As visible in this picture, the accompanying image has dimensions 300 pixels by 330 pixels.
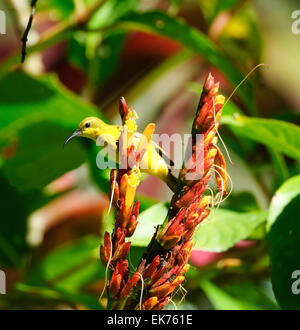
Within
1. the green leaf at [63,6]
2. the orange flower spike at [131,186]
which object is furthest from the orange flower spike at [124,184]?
the green leaf at [63,6]

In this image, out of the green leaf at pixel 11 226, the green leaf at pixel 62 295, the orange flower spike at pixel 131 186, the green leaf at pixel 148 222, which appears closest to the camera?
the orange flower spike at pixel 131 186

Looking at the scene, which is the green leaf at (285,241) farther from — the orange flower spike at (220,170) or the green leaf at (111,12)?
the green leaf at (111,12)

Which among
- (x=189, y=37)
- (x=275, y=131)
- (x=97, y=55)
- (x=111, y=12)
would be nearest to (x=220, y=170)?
(x=275, y=131)

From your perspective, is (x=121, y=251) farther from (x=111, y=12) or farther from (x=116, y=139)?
(x=111, y=12)

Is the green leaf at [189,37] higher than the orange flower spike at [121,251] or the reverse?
higher
